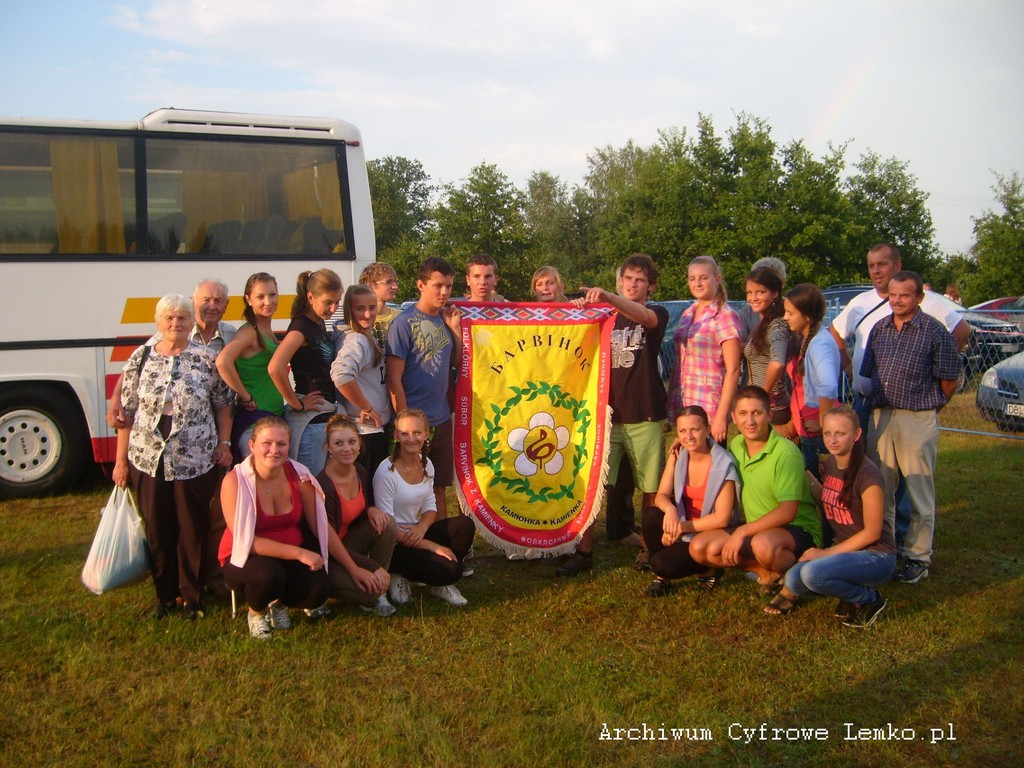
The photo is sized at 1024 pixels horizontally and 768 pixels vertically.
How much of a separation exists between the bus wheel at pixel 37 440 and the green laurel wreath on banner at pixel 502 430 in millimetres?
4683

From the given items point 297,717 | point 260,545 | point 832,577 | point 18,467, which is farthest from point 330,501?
point 18,467

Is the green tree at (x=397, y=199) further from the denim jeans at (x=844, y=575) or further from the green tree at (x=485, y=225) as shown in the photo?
the denim jeans at (x=844, y=575)

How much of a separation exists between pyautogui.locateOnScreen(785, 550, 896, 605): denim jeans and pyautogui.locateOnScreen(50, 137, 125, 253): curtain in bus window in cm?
677

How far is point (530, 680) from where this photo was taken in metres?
3.89

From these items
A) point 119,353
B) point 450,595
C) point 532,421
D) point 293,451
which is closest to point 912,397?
point 532,421

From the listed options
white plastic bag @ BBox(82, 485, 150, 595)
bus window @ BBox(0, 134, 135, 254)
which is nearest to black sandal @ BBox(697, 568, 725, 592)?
white plastic bag @ BBox(82, 485, 150, 595)

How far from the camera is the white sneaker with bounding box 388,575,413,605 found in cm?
487

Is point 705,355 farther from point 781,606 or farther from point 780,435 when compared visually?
point 781,606

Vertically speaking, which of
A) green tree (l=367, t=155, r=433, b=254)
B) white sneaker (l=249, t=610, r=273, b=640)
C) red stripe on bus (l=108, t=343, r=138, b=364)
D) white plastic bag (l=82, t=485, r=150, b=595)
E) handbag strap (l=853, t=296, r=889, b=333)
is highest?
green tree (l=367, t=155, r=433, b=254)

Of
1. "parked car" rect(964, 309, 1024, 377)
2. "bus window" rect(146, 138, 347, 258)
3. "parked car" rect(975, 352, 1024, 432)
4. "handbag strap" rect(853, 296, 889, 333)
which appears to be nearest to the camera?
"handbag strap" rect(853, 296, 889, 333)

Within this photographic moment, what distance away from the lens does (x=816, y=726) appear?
11.5ft

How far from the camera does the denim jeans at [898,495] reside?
17.8 feet

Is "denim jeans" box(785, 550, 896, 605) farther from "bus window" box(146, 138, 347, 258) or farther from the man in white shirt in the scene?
"bus window" box(146, 138, 347, 258)

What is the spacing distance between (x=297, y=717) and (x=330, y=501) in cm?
130
